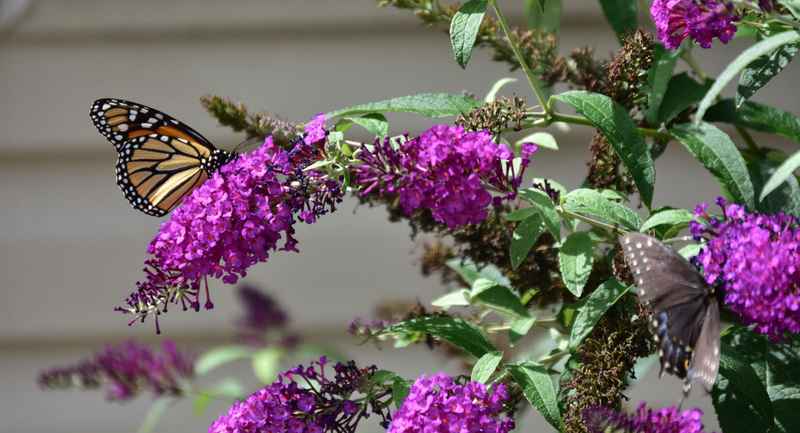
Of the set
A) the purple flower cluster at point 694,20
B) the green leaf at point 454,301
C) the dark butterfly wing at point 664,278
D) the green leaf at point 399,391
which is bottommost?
the green leaf at point 454,301

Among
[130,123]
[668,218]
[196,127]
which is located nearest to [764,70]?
[668,218]

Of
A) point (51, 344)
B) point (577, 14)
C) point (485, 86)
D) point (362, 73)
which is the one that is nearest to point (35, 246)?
point (51, 344)

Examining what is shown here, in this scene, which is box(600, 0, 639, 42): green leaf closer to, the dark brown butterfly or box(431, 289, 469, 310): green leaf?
box(431, 289, 469, 310): green leaf

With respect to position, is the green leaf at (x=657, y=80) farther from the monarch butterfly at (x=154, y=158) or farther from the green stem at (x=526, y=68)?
the monarch butterfly at (x=154, y=158)

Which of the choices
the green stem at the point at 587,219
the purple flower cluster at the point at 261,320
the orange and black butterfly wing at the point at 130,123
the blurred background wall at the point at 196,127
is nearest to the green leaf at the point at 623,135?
the green stem at the point at 587,219

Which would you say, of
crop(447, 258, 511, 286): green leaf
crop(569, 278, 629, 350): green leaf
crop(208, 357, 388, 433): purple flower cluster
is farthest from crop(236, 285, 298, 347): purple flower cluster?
crop(569, 278, 629, 350): green leaf
